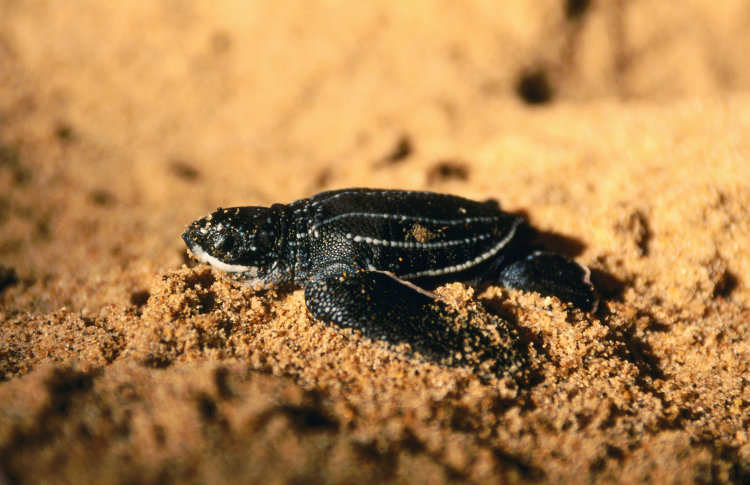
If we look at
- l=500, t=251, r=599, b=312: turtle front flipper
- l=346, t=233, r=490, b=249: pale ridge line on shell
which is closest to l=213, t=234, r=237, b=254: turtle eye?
l=346, t=233, r=490, b=249: pale ridge line on shell

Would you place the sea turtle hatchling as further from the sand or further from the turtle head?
the sand

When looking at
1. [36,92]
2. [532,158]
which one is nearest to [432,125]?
[532,158]

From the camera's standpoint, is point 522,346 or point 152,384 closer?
point 152,384

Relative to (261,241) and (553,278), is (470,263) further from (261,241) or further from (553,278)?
(261,241)

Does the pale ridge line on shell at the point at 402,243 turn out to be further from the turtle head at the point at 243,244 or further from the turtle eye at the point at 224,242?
the turtle eye at the point at 224,242

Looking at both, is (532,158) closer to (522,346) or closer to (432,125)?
(432,125)

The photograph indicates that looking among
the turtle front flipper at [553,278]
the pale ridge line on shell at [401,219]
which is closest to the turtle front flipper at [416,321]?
the pale ridge line on shell at [401,219]
